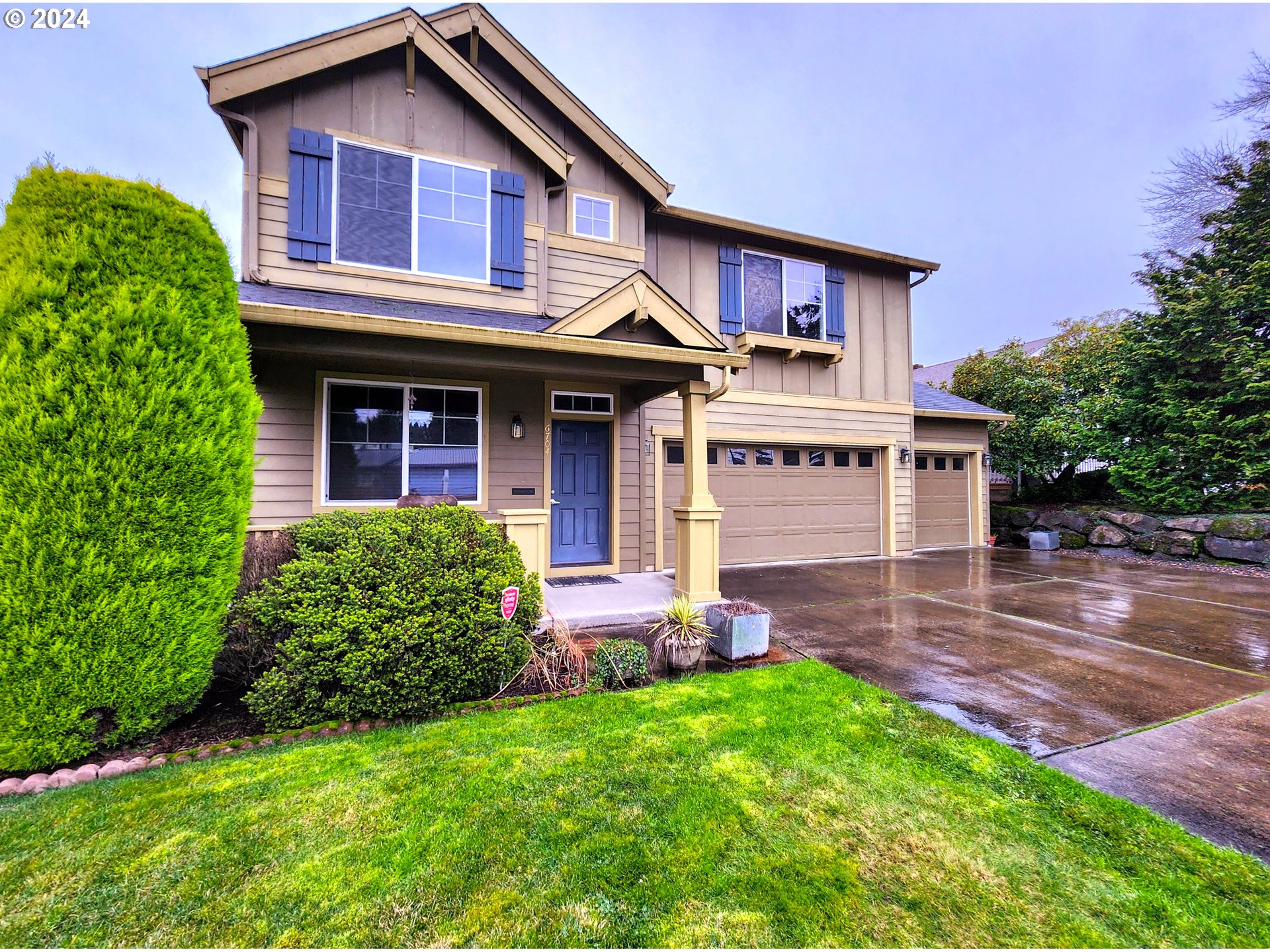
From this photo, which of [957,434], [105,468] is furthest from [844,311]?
[105,468]

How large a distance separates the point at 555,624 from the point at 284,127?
6.25m

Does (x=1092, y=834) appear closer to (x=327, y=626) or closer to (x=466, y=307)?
(x=327, y=626)

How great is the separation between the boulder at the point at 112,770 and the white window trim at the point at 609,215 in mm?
6828

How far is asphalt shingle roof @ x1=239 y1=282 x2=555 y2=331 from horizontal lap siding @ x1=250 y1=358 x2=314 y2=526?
0.87 m

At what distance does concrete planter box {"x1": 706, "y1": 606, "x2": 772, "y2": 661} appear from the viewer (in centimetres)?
425

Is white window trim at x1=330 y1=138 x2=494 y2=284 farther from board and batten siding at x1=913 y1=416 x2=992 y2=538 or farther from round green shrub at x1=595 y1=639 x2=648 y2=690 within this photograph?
board and batten siding at x1=913 y1=416 x2=992 y2=538

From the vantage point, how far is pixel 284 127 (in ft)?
18.6

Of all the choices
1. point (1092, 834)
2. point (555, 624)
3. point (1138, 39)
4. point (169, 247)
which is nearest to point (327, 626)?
point (555, 624)

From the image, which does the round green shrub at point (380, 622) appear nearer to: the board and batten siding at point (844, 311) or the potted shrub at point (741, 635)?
the potted shrub at point (741, 635)

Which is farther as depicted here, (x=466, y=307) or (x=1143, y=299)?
(x=1143, y=299)

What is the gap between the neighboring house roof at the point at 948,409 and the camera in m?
10.4

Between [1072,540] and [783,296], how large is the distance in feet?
27.3

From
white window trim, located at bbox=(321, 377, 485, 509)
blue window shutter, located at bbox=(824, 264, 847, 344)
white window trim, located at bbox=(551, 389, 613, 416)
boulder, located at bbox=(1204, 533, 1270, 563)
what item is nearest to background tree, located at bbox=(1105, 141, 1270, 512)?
boulder, located at bbox=(1204, 533, 1270, 563)

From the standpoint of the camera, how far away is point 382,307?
5172 millimetres
